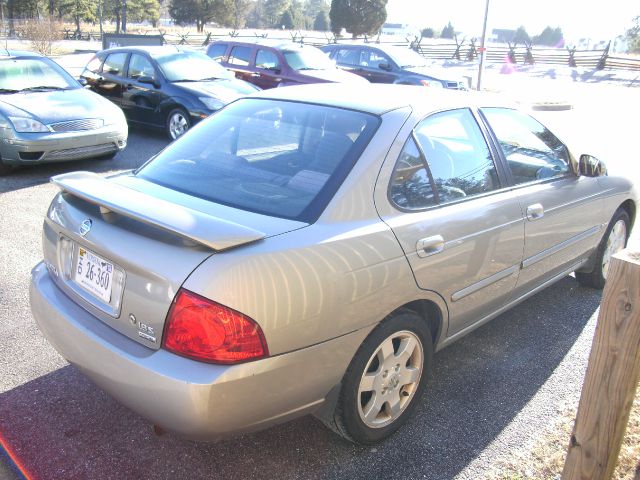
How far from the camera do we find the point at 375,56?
15.1 m

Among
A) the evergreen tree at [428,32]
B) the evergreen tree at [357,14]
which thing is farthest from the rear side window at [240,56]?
the evergreen tree at [428,32]

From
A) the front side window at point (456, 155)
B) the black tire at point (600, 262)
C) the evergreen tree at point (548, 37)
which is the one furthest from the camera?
the evergreen tree at point (548, 37)

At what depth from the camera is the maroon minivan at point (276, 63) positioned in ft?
39.9

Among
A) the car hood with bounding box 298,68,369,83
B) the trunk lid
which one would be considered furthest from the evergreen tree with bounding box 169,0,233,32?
the trunk lid

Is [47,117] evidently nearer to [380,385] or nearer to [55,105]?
[55,105]

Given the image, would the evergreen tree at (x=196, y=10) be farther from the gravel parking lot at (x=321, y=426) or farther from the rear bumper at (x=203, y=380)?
the rear bumper at (x=203, y=380)

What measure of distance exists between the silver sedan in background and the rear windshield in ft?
13.9

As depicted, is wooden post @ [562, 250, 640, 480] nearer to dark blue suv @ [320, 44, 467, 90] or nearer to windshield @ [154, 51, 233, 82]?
windshield @ [154, 51, 233, 82]

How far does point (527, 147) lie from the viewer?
3.72 metres

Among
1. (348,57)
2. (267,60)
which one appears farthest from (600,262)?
(348,57)

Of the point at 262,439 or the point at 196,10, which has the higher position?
the point at 196,10

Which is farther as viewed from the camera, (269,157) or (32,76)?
(32,76)

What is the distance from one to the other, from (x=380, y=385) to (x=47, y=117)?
19.3 feet

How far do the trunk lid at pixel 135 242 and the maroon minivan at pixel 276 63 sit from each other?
9.68 m
